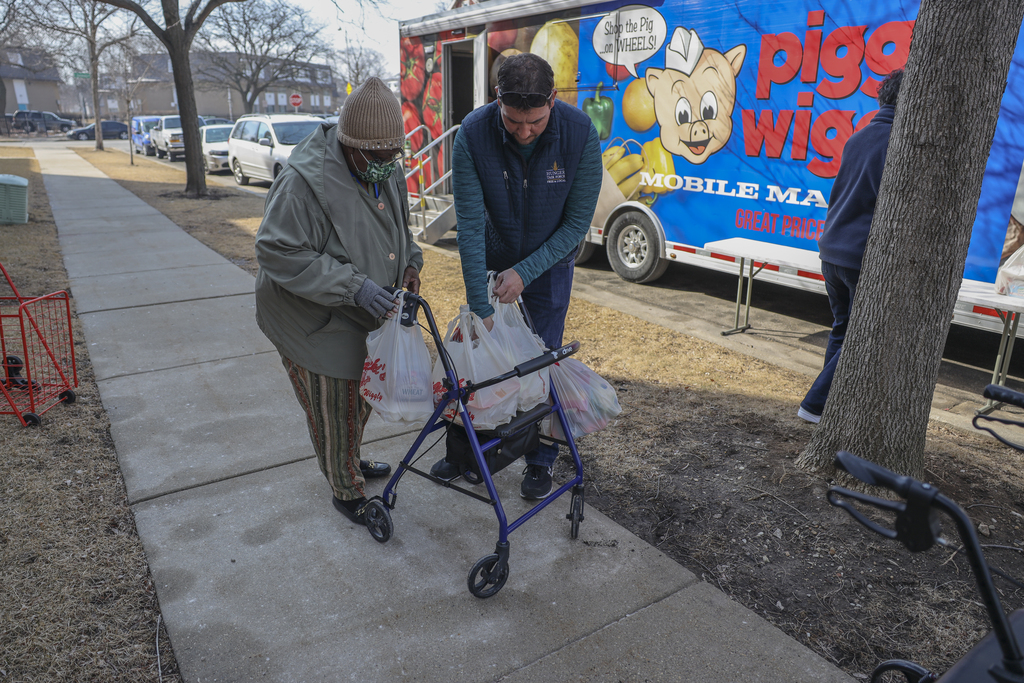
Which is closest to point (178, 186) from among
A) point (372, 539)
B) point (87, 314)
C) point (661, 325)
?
point (87, 314)

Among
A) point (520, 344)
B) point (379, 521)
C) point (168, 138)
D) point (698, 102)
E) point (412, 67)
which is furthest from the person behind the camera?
point (168, 138)

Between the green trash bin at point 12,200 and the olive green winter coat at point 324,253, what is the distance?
9870 mm

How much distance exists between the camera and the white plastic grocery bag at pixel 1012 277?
433cm

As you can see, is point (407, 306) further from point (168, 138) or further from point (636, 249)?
point (168, 138)

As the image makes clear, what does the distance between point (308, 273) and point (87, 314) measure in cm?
457

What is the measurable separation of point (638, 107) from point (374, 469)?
5.04 metres

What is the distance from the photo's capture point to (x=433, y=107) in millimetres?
9742

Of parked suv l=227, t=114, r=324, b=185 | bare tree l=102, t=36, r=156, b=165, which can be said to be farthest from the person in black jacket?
bare tree l=102, t=36, r=156, b=165

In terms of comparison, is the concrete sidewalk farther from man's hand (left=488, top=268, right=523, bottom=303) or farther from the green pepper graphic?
the green pepper graphic

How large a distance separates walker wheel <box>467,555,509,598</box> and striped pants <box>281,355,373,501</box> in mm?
722

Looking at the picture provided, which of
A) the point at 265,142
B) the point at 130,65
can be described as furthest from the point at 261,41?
the point at 265,142

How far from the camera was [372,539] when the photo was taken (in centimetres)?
289

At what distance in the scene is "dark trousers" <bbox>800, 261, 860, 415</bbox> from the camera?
12.4 feet

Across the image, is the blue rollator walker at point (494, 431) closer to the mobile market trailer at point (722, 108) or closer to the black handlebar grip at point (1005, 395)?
the black handlebar grip at point (1005, 395)
